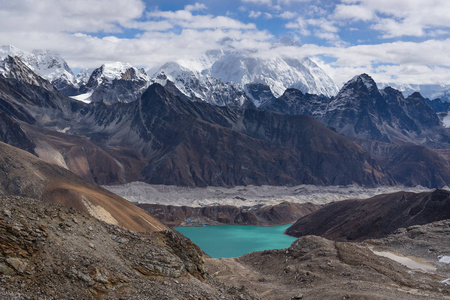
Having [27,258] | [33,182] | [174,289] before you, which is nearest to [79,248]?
[27,258]

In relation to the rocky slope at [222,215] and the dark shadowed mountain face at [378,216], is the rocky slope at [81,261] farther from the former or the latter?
the rocky slope at [222,215]

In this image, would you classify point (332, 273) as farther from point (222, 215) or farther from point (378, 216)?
point (222, 215)

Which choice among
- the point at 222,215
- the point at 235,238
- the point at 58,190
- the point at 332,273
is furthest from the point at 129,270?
the point at 222,215

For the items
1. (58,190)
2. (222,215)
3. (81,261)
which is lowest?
(81,261)

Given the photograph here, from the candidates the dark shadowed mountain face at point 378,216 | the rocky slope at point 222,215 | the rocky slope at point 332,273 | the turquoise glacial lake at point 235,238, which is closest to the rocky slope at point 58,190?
the turquoise glacial lake at point 235,238

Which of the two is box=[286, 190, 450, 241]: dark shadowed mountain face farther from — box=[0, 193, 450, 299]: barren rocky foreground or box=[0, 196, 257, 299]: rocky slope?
box=[0, 196, 257, 299]: rocky slope

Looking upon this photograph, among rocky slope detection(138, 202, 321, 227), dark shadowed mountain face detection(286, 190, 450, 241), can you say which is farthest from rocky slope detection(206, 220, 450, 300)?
rocky slope detection(138, 202, 321, 227)

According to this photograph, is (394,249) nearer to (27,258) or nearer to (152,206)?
(27,258)
